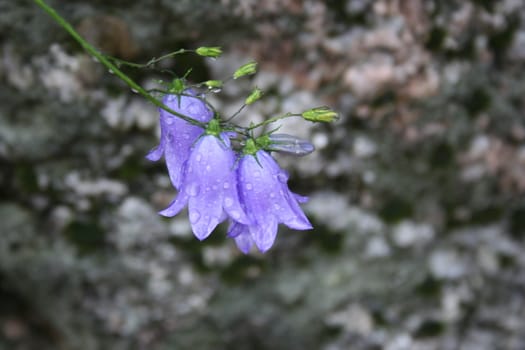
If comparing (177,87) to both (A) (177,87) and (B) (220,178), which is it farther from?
(B) (220,178)

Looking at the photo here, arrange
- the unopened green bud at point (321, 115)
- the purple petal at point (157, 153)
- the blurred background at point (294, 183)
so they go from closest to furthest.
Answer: the unopened green bud at point (321, 115) < the purple petal at point (157, 153) < the blurred background at point (294, 183)

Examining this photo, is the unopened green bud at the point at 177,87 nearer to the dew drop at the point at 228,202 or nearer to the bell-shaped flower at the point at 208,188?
the bell-shaped flower at the point at 208,188

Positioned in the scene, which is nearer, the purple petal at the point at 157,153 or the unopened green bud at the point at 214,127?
the unopened green bud at the point at 214,127

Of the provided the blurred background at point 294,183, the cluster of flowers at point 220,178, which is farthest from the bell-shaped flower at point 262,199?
the blurred background at point 294,183

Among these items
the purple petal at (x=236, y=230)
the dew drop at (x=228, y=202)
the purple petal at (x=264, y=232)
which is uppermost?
the dew drop at (x=228, y=202)

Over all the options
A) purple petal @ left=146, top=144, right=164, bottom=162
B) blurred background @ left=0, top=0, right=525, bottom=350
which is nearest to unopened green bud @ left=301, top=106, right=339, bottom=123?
purple petal @ left=146, top=144, right=164, bottom=162

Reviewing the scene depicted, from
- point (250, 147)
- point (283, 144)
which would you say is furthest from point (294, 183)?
point (250, 147)
